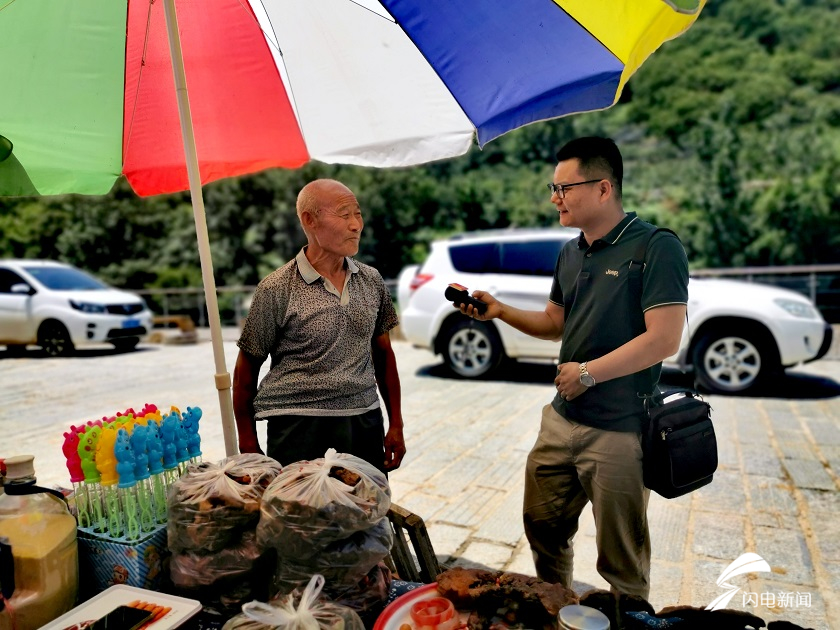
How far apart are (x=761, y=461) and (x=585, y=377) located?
3623mm

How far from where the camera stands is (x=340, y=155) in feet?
8.97

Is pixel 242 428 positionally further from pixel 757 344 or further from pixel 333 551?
pixel 757 344

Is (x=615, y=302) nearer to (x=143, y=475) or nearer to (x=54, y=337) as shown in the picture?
(x=143, y=475)

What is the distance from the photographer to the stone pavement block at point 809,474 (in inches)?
169

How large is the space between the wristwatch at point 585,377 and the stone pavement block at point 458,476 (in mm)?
2500

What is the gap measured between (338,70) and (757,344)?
6.21 metres

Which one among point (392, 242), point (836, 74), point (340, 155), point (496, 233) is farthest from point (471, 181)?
point (340, 155)

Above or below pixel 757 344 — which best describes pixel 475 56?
above

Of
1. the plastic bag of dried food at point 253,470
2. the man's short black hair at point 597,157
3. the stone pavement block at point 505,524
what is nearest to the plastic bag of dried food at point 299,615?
the plastic bag of dried food at point 253,470

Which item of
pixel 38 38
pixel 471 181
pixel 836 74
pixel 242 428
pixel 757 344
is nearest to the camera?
pixel 38 38

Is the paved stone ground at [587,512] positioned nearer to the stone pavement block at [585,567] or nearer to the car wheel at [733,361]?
the stone pavement block at [585,567]

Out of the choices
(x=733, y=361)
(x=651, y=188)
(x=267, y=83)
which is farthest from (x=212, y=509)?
(x=651, y=188)

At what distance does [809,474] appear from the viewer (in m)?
4.50

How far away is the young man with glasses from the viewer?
1.95 meters
